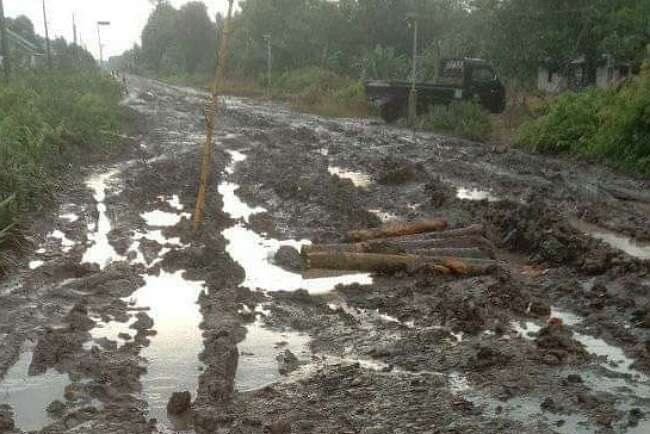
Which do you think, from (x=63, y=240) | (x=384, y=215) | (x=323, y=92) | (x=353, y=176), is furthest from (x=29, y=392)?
(x=323, y=92)

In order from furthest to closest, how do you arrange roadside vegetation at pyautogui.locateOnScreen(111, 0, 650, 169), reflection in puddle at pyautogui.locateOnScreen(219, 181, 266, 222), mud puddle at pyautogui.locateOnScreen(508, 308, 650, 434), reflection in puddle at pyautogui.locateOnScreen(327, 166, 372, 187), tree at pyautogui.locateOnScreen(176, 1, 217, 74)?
tree at pyautogui.locateOnScreen(176, 1, 217, 74) < roadside vegetation at pyautogui.locateOnScreen(111, 0, 650, 169) < reflection in puddle at pyautogui.locateOnScreen(327, 166, 372, 187) < reflection in puddle at pyautogui.locateOnScreen(219, 181, 266, 222) < mud puddle at pyautogui.locateOnScreen(508, 308, 650, 434)

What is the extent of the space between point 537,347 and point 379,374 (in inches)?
49.4

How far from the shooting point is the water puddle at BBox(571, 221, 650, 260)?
7617 millimetres

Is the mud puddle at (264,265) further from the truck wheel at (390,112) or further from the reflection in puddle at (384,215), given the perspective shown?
the truck wheel at (390,112)

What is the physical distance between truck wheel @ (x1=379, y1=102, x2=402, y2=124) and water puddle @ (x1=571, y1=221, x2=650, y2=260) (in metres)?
14.3

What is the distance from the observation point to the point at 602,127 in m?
14.4

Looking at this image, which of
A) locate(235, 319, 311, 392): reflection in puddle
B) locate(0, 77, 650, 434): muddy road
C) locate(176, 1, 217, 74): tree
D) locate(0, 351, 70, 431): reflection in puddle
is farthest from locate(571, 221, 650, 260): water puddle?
locate(176, 1, 217, 74): tree

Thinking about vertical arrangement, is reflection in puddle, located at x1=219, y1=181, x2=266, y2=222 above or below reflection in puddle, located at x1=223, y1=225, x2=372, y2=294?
above

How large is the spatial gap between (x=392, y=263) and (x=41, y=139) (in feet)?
26.1

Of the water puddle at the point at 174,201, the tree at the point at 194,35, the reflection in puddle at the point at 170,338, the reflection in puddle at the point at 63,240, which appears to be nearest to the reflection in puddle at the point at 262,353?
the reflection in puddle at the point at 170,338

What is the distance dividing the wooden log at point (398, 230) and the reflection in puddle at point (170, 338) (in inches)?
81.2

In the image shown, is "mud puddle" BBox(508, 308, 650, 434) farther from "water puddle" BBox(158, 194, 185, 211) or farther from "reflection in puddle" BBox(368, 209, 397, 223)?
"water puddle" BBox(158, 194, 185, 211)

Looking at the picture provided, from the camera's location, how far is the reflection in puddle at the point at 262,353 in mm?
4711

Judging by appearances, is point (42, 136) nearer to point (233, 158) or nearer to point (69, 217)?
point (69, 217)
